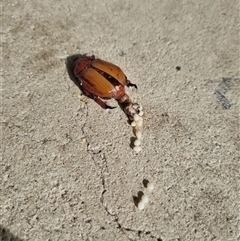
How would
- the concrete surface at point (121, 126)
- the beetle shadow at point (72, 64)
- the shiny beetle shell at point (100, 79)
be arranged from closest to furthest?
1. the concrete surface at point (121, 126)
2. the shiny beetle shell at point (100, 79)
3. the beetle shadow at point (72, 64)

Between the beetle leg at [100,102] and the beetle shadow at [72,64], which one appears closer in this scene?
the beetle leg at [100,102]

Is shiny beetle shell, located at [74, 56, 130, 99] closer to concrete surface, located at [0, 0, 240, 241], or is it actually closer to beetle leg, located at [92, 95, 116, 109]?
beetle leg, located at [92, 95, 116, 109]

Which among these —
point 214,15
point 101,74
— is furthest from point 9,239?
point 214,15

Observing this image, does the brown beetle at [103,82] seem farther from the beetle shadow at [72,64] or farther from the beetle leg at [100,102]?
the beetle shadow at [72,64]

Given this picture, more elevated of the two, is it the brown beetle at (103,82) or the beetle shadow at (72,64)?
the brown beetle at (103,82)

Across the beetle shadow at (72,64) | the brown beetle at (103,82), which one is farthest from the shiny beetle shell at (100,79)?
the beetle shadow at (72,64)

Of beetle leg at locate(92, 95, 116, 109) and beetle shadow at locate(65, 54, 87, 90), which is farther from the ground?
beetle leg at locate(92, 95, 116, 109)

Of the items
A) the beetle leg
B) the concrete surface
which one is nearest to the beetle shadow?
the concrete surface
